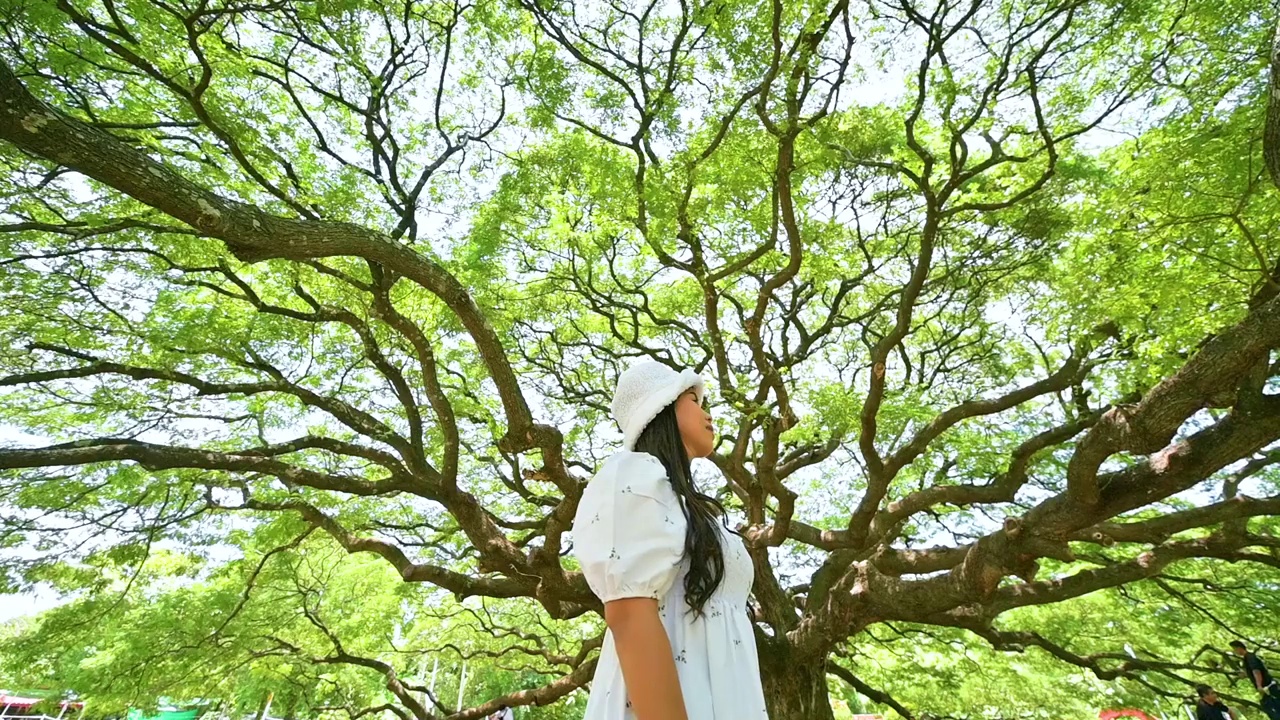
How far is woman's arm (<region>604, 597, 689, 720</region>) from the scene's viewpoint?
1.10m

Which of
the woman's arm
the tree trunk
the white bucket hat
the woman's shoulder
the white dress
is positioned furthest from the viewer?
the tree trunk

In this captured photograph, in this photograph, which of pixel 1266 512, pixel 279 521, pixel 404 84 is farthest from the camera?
pixel 279 521

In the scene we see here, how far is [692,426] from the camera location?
1629mm

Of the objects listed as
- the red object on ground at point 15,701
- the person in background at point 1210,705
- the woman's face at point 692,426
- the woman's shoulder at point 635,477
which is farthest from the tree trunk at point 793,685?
the red object on ground at point 15,701

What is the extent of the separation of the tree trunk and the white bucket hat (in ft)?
16.7

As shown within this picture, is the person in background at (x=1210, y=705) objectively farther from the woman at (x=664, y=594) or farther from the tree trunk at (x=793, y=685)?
the woman at (x=664, y=594)

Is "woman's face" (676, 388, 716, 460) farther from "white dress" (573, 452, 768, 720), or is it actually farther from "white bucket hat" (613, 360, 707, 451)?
"white dress" (573, 452, 768, 720)

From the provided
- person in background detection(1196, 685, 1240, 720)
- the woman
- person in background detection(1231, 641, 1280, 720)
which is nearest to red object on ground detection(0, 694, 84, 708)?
the woman

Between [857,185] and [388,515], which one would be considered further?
[388,515]

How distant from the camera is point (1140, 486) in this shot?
4.09m

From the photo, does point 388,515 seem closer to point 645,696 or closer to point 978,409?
point 978,409

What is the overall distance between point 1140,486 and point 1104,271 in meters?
1.87

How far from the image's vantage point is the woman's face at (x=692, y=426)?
64.1 inches

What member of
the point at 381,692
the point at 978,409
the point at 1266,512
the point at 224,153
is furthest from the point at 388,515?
the point at 381,692
